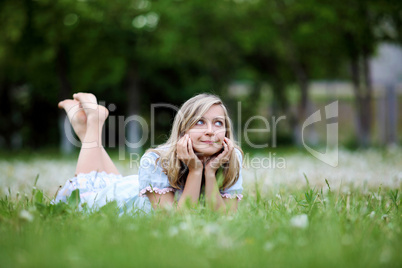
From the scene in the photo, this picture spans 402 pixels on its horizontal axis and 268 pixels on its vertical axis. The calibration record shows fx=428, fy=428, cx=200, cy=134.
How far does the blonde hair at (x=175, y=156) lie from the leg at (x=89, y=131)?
116 centimetres

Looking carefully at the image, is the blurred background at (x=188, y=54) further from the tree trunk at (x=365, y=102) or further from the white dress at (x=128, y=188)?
the white dress at (x=128, y=188)

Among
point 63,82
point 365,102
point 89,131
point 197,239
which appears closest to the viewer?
point 197,239

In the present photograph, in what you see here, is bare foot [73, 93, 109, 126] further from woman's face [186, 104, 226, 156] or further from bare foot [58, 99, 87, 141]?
woman's face [186, 104, 226, 156]

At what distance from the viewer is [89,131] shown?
4.75 m

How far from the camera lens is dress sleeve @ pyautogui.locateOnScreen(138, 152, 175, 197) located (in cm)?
352

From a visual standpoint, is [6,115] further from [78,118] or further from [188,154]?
[188,154]

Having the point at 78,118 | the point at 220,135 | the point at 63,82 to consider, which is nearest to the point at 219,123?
the point at 220,135

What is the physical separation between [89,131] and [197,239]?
2.84 metres

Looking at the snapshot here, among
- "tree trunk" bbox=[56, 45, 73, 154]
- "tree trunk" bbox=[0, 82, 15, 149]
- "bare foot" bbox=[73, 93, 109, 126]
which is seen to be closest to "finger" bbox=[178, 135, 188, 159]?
"bare foot" bbox=[73, 93, 109, 126]

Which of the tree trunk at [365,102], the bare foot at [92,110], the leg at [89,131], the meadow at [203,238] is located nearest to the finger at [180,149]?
the meadow at [203,238]

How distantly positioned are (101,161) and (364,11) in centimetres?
1065

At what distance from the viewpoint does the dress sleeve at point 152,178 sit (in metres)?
3.52

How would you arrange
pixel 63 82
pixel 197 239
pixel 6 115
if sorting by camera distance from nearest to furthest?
pixel 197 239 < pixel 63 82 < pixel 6 115

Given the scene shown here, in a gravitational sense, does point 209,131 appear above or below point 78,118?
below
